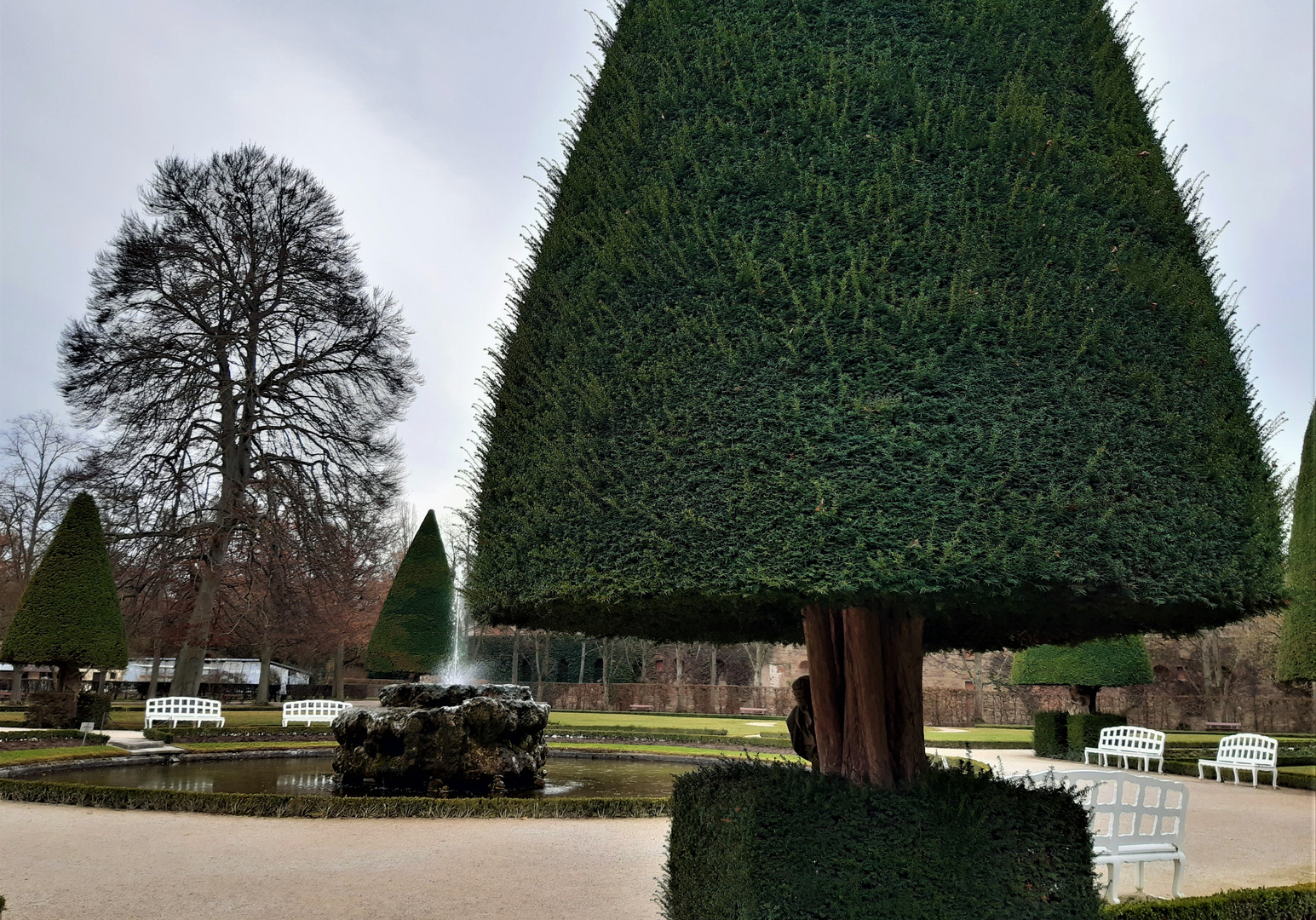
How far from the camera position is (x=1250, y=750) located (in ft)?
50.2

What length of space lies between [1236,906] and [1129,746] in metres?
12.1

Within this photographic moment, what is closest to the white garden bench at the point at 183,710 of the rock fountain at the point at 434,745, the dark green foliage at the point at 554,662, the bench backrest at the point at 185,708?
the bench backrest at the point at 185,708

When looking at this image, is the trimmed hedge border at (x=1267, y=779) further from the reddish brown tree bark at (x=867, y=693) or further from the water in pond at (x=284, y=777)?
the reddish brown tree bark at (x=867, y=693)

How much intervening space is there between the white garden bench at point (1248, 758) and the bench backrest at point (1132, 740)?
0.68m

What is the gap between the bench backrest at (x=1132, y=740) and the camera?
15492mm

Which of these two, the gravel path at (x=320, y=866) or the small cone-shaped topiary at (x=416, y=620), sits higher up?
the small cone-shaped topiary at (x=416, y=620)

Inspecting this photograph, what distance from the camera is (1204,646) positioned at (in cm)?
3008

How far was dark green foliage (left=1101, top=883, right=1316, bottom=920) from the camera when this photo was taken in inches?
211

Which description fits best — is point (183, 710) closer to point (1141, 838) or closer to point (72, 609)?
point (72, 609)

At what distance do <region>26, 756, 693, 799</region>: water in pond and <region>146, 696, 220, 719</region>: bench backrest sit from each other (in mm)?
4075

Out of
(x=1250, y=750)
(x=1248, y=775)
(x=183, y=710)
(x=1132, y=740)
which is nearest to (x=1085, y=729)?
(x=1132, y=740)

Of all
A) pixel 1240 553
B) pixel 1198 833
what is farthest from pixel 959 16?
pixel 1198 833

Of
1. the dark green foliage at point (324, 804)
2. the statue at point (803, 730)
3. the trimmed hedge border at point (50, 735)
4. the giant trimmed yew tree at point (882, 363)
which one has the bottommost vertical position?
the trimmed hedge border at point (50, 735)

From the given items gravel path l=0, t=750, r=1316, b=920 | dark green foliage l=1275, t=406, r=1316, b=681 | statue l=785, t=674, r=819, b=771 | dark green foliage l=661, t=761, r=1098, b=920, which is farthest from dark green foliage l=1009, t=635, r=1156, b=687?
dark green foliage l=661, t=761, r=1098, b=920
